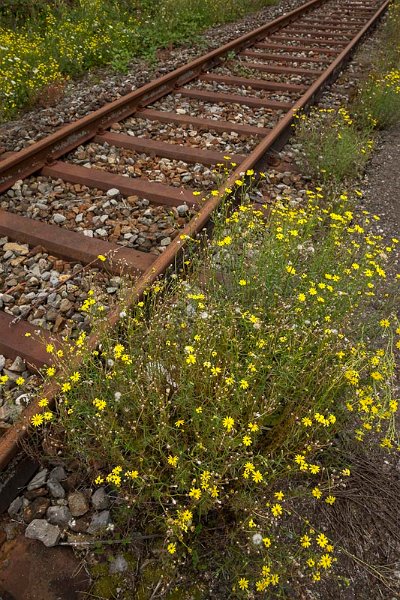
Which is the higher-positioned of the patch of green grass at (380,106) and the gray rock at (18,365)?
the patch of green grass at (380,106)

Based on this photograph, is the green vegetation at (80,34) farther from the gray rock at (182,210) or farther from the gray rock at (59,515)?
the gray rock at (59,515)

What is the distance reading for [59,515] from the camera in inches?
92.3

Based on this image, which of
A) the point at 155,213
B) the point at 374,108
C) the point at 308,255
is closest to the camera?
the point at 308,255

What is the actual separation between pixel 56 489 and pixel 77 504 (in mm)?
141

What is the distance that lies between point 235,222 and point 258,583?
2.47 metres

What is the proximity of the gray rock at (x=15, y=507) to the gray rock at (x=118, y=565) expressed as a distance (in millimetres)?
567

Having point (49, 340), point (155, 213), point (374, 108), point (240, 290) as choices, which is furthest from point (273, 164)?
point (49, 340)

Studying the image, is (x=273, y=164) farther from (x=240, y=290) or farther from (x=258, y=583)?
(x=258, y=583)

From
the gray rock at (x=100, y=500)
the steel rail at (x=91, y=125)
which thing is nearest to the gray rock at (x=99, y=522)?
the gray rock at (x=100, y=500)

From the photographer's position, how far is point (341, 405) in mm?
2605

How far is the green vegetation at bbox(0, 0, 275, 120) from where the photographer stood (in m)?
6.56

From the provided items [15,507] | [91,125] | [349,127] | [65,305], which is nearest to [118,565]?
[15,507]

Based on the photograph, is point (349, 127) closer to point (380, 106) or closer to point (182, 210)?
point (380, 106)

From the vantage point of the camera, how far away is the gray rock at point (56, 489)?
95.5 inches
